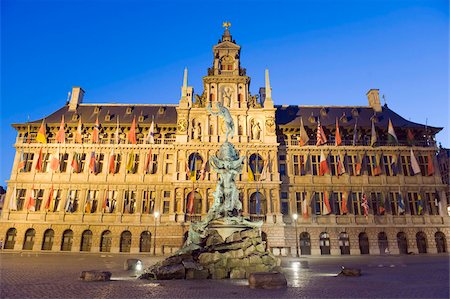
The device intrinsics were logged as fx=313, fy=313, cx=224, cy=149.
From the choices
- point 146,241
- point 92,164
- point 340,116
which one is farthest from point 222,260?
point 340,116

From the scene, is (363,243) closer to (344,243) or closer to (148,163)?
(344,243)

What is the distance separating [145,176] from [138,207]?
3.38m

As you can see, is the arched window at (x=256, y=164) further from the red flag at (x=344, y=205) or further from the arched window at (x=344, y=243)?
the arched window at (x=344, y=243)

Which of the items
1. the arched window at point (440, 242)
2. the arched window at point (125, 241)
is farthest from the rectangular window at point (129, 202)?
the arched window at point (440, 242)

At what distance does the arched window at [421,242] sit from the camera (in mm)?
32097

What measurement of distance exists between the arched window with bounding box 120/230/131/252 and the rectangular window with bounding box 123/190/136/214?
2160mm

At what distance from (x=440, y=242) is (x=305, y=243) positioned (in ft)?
46.3

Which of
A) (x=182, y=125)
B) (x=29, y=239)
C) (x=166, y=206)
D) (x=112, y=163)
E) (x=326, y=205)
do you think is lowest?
(x=29, y=239)

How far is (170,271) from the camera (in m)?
11.7

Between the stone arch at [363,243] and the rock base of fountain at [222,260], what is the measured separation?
71.5 ft

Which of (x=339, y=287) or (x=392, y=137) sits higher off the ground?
(x=392, y=137)

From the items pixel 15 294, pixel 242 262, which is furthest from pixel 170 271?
pixel 15 294

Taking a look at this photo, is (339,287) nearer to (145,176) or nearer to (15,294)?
(15,294)

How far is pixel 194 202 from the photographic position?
32406mm
